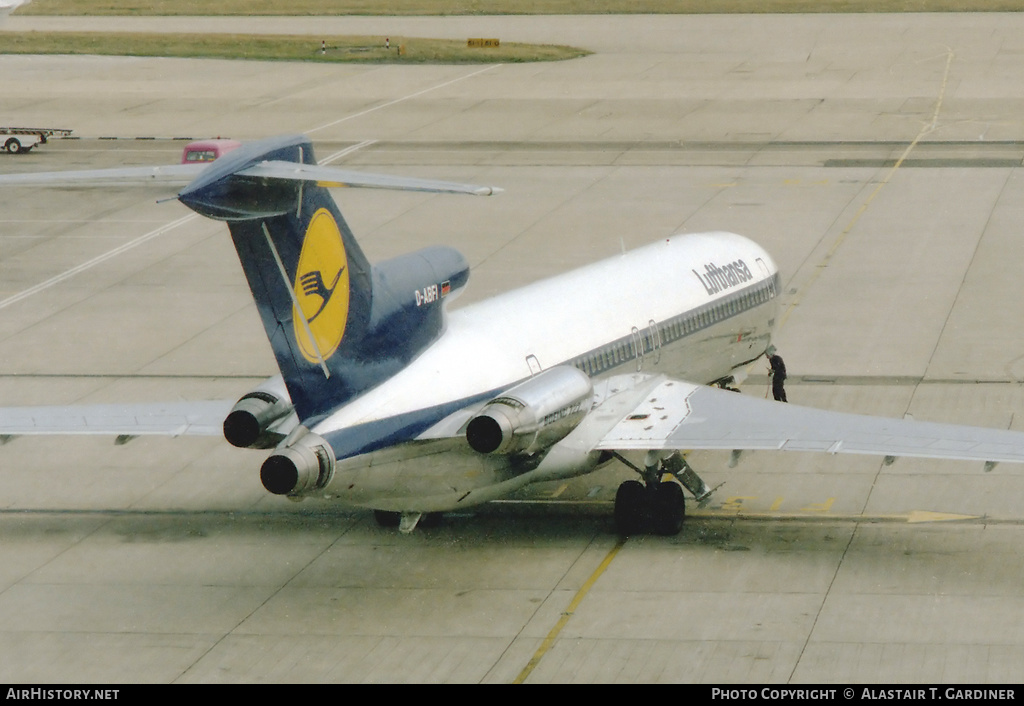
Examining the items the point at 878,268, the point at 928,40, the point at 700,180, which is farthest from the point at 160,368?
the point at 928,40

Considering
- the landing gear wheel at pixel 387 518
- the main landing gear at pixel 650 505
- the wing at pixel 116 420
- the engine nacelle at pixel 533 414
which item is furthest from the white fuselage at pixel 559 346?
the wing at pixel 116 420

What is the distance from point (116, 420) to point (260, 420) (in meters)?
3.18

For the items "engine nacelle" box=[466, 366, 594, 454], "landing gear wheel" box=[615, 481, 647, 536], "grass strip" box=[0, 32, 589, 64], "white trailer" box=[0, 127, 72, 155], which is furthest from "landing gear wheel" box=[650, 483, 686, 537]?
"grass strip" box=[0, 32, 589, 64]

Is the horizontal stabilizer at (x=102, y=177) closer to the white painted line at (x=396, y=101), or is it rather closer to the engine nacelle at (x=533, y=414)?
the engine nacelle at (x=533, y=414)

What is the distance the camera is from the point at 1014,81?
6788 centimetres

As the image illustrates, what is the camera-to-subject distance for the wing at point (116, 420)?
71.7 ft

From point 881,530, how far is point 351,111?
46.1 m

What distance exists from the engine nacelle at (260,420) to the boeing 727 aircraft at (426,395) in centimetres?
2

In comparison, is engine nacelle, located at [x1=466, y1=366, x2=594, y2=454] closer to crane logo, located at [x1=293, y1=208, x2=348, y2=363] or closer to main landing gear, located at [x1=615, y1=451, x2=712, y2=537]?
main landing gear, located at [x1=615, y1=451, x2=712, y2=537]

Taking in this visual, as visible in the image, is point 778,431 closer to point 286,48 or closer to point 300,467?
point 300,467

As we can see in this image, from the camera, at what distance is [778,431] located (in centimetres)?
2089

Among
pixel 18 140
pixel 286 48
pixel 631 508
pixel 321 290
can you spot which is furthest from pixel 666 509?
pixel 286 48

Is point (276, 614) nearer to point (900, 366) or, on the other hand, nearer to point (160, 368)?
point (160, 368)

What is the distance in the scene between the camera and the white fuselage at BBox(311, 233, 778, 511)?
19562mm
